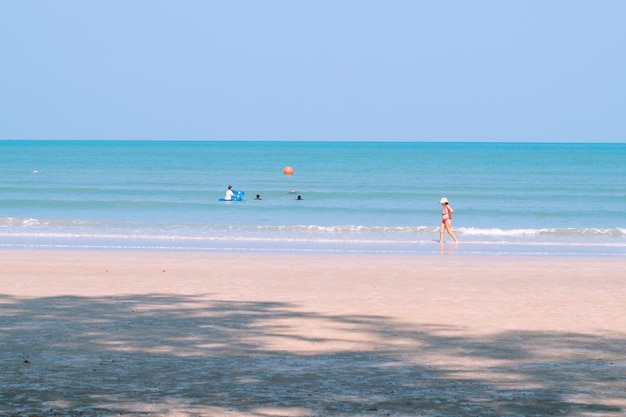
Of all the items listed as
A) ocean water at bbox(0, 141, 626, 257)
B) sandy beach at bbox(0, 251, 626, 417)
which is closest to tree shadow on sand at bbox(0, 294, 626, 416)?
sandy beach at bbox(0, 251, 626, 417)

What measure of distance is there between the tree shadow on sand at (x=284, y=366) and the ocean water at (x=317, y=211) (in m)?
12.5

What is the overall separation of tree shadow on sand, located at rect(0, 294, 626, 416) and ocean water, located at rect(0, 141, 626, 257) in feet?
41.0

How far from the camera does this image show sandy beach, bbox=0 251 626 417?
691 centimetres

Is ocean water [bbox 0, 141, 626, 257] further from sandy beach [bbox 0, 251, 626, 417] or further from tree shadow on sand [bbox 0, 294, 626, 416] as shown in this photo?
tree shadow on sand [bbox 0, 294, 626, 416]

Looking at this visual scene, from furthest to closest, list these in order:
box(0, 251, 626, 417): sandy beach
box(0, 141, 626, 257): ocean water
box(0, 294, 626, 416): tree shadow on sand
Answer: box(0, 141, 626, 257): ocean water < box(0, 251, 626, 417): sandy beach < box(0, 294, 626, 416): tree shadow on sand

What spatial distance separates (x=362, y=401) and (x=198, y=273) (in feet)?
33.1

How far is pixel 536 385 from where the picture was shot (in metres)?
7.54

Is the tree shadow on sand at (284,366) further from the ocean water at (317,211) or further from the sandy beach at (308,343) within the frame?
the ocean water at (317,211)

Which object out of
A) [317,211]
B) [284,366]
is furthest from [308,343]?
[317,211]

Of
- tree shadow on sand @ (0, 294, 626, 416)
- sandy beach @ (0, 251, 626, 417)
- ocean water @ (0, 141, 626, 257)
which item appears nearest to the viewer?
tree shadow on sand @ (0, 294, 626, 416)

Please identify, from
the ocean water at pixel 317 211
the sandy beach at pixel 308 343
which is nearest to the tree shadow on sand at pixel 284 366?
the sandy beach at pixel 308 343

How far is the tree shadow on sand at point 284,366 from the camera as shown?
6770 mm

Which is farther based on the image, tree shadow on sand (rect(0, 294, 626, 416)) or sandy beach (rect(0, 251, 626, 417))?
sandy beach (rect(0, 251, 626, 417))

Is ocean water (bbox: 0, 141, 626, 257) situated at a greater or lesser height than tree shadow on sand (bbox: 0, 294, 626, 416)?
greater
